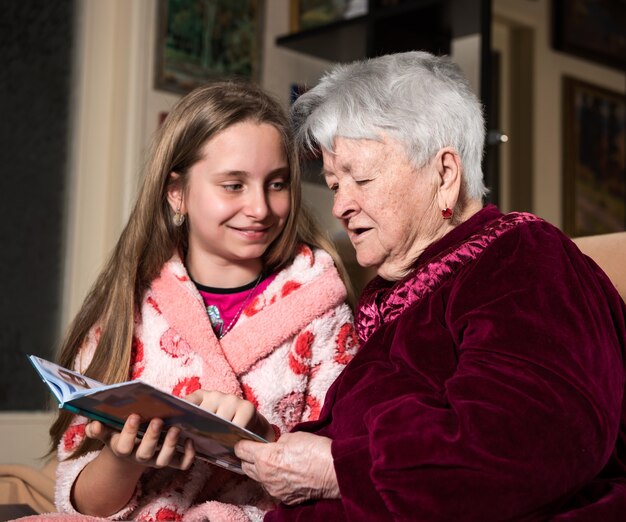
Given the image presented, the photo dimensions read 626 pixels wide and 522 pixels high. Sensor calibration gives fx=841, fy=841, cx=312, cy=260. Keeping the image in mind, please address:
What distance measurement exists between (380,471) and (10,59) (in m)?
2.29

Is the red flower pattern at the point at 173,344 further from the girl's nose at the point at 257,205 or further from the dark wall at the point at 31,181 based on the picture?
the dark wall at the point at 31,181

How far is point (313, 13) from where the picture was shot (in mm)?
3279

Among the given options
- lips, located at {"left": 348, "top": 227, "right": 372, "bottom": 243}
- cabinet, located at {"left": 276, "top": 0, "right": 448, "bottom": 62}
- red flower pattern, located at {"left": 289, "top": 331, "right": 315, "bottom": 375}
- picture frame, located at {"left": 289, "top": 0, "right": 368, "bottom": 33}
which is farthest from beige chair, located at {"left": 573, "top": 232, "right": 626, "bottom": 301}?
picture frame, located at {"left": 289, "top": 0, "right": 368, "bottom": 33}

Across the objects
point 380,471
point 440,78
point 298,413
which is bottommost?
point 298,413

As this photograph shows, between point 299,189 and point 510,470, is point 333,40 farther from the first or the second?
point 510,470

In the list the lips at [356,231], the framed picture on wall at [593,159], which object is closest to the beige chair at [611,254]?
the lips at [356,231]

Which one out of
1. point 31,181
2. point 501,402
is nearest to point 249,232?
point 501,402

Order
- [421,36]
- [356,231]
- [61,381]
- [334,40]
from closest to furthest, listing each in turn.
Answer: [61,381] → [356,231] → [421,36] → [334,40]

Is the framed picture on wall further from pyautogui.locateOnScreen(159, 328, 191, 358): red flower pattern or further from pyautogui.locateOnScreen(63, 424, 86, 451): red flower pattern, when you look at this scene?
pyautogui.locateOnScreen(63, 424, 86, 451): red flower pattern

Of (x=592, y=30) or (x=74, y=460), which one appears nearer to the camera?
(x=74, y=460)

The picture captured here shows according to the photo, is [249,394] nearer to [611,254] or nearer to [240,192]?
[240,192]

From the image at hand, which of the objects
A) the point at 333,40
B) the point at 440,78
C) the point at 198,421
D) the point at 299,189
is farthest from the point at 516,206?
the point at 198,421

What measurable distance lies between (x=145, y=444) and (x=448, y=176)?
637mm

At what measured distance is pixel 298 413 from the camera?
5.64 feet
